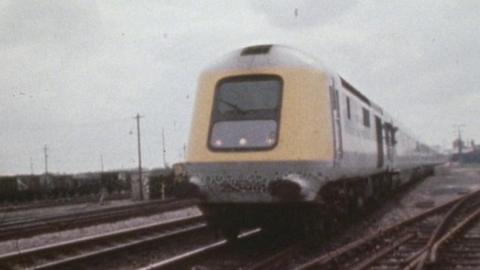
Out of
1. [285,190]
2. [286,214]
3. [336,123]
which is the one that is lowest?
[286,214]

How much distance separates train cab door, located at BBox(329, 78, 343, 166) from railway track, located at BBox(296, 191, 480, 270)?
149cm

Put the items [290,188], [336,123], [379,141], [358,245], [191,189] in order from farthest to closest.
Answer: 1. [379,141]
2. [336,123]
3. [191,189]
4. [358,245]
5. [290,188]

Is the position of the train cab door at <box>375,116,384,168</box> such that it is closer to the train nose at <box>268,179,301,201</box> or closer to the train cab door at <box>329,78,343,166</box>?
the train cab door at <box>329,78,343,166</box>

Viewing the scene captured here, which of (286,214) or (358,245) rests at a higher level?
(286,214)

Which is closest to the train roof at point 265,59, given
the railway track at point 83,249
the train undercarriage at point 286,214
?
the train undercarriage at point 286,214

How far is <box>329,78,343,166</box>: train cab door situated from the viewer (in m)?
10.7

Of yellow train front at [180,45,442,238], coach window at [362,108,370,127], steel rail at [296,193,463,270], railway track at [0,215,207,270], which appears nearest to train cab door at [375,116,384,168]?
coach window at [362,108,370,127]

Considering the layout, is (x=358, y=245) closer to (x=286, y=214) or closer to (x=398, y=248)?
(x=398, y=248)

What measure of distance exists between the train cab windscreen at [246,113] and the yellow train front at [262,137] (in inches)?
0.6

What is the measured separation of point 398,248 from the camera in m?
10.1

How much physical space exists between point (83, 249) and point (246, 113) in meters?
4.02

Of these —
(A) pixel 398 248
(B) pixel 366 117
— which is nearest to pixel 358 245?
(A) pixel 398 248

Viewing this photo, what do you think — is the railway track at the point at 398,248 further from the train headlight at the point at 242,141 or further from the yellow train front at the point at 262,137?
the train headlight at the point at 242,141

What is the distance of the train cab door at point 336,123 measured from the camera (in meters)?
10.7
